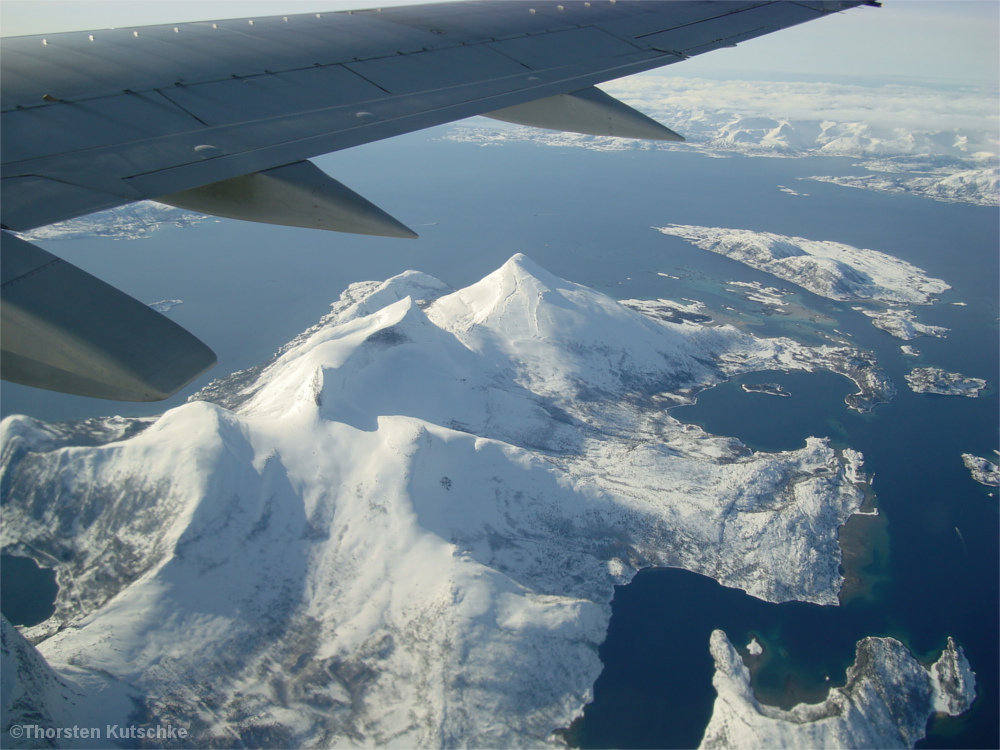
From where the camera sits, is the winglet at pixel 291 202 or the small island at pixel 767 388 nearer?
the winglet at pixel 291 202

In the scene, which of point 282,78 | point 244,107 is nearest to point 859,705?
point 282,78

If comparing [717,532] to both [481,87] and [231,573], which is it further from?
[481,87]

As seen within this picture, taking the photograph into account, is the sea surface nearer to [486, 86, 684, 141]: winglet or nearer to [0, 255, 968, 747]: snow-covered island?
[0, 255, 968, 747]: snow-covered island

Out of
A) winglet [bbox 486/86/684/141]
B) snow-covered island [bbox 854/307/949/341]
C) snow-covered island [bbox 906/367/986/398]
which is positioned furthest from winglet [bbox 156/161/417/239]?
snow-covered island [bbox 854/307/949/341]

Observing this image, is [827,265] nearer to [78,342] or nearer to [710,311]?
[710,311]

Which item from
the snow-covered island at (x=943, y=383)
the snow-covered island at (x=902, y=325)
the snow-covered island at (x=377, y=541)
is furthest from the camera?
the snow-covered island at (x=902, y=325)

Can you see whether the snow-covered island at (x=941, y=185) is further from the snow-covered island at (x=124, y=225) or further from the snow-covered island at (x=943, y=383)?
the snow-covered island at (x=124, y=225)

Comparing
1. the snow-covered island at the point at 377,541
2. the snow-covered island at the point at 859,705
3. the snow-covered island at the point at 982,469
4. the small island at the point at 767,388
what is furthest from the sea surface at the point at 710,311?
the snow-covered island at the point at 377,541
